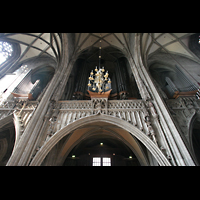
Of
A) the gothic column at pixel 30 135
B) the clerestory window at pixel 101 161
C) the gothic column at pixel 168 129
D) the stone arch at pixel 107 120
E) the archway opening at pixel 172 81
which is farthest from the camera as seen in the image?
the clerestory window at pixel 101 161

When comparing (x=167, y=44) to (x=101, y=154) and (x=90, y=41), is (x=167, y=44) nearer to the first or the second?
(x=90, y=41)

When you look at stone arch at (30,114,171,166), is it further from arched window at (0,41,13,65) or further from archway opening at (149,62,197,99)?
arched window at (0,41,13,65)

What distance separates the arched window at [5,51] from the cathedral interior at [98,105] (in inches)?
3.3

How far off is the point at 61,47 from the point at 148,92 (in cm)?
883

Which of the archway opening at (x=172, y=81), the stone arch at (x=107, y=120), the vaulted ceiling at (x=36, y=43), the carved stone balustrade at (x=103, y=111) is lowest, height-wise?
the stone arch at (x=107, y=120)

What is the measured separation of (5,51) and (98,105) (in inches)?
351

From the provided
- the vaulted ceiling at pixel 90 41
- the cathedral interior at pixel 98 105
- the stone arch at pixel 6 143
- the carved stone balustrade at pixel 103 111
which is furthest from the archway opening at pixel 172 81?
the stone arch at pixel 6 143

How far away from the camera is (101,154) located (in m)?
10.7

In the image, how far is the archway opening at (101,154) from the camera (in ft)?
32.9

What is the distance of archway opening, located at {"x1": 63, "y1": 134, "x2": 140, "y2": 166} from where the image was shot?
10039 mm

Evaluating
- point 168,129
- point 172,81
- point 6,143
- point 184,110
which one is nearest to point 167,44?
point 172,81

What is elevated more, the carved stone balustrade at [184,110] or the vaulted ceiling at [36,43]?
the vaulted ceiling at [36,43]

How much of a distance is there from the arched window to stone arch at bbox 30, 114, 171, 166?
7901 millimetres

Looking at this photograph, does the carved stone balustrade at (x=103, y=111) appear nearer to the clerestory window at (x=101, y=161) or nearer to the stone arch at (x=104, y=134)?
the stone arch at (x=104, y=134)
